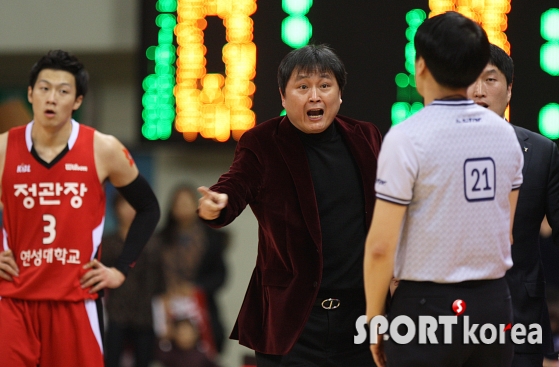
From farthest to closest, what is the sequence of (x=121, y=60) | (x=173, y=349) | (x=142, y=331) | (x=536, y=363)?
(x=121, y=60) < (x=173, y=349) < (x=142, y=331) < (x=536, y=363)

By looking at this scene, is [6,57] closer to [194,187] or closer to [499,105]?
[194,187]

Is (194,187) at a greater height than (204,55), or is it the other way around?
(204,55)

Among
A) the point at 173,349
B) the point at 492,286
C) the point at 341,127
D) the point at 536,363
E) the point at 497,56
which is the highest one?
the point at 497,56

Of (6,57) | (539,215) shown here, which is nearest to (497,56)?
(539,215)

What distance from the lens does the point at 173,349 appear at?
7.78 metres

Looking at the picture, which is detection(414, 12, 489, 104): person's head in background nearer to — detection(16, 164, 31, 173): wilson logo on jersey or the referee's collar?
the referee's collar

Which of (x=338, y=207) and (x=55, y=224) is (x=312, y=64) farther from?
(x=55, y=224)

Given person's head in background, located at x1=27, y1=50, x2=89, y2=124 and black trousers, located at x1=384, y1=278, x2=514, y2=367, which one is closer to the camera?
black trousers, located at x1=384, y1=278, x2=514, y2=367

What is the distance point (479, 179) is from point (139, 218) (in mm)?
2563

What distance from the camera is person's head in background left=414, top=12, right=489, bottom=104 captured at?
8.36 ft

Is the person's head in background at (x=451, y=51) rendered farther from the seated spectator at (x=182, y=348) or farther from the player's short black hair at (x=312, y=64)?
the seated spectator at (x=182, y=348)

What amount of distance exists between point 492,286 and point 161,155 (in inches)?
235

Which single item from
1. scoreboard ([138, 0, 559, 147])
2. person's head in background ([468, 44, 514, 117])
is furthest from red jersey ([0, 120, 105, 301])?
scoreboard ([138, 0, 559, 147])

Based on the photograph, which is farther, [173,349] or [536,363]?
[173,349]
